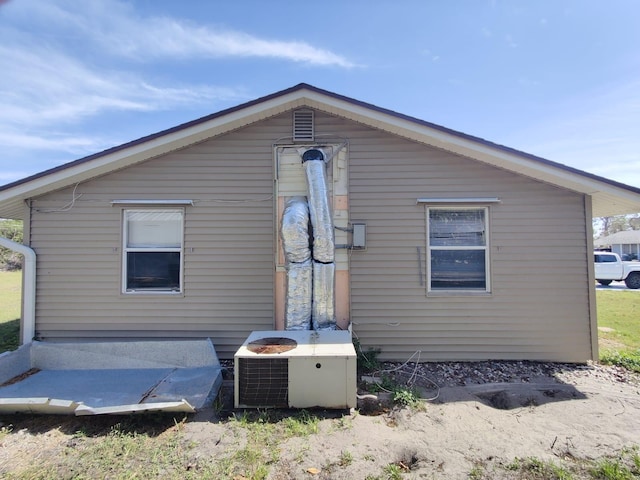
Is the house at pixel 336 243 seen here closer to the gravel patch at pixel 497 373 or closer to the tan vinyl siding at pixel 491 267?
the tan vinyl siding at pixel 491 267

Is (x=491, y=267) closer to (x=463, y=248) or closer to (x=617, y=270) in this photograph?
(x=463, y=248)

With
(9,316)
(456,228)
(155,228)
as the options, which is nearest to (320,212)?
(456,228)

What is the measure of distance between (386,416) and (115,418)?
9.38 feet

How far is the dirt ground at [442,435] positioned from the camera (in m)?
2.87

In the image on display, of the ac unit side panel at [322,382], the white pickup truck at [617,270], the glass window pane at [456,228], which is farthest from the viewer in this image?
the white pickup truck at [617,270]

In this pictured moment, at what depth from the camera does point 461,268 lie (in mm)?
5559

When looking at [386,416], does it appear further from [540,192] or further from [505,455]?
[540,192]

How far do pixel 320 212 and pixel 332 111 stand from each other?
5.63 feet

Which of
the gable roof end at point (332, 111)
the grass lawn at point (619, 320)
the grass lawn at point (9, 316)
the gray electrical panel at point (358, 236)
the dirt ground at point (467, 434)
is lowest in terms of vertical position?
the dirt ground at point (467, 434)

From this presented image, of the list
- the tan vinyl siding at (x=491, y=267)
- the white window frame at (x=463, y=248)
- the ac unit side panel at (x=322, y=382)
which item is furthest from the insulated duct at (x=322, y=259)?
the white window frame at (x=463, y=248)

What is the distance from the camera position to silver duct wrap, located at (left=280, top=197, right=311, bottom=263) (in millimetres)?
4945

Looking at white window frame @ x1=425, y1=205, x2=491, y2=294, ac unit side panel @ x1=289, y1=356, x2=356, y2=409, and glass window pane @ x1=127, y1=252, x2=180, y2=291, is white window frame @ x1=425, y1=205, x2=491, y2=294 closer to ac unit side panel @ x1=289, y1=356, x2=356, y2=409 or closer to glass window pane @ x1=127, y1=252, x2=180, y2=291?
ac unit side panel @ x1=289, y1=356, x2=356, y2=409

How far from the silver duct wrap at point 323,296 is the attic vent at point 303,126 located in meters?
2.06

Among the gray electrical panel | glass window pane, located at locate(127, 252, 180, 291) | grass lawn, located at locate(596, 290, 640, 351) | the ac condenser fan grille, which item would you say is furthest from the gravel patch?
glass window pane, located at locate(127, 252, 180, 291)
